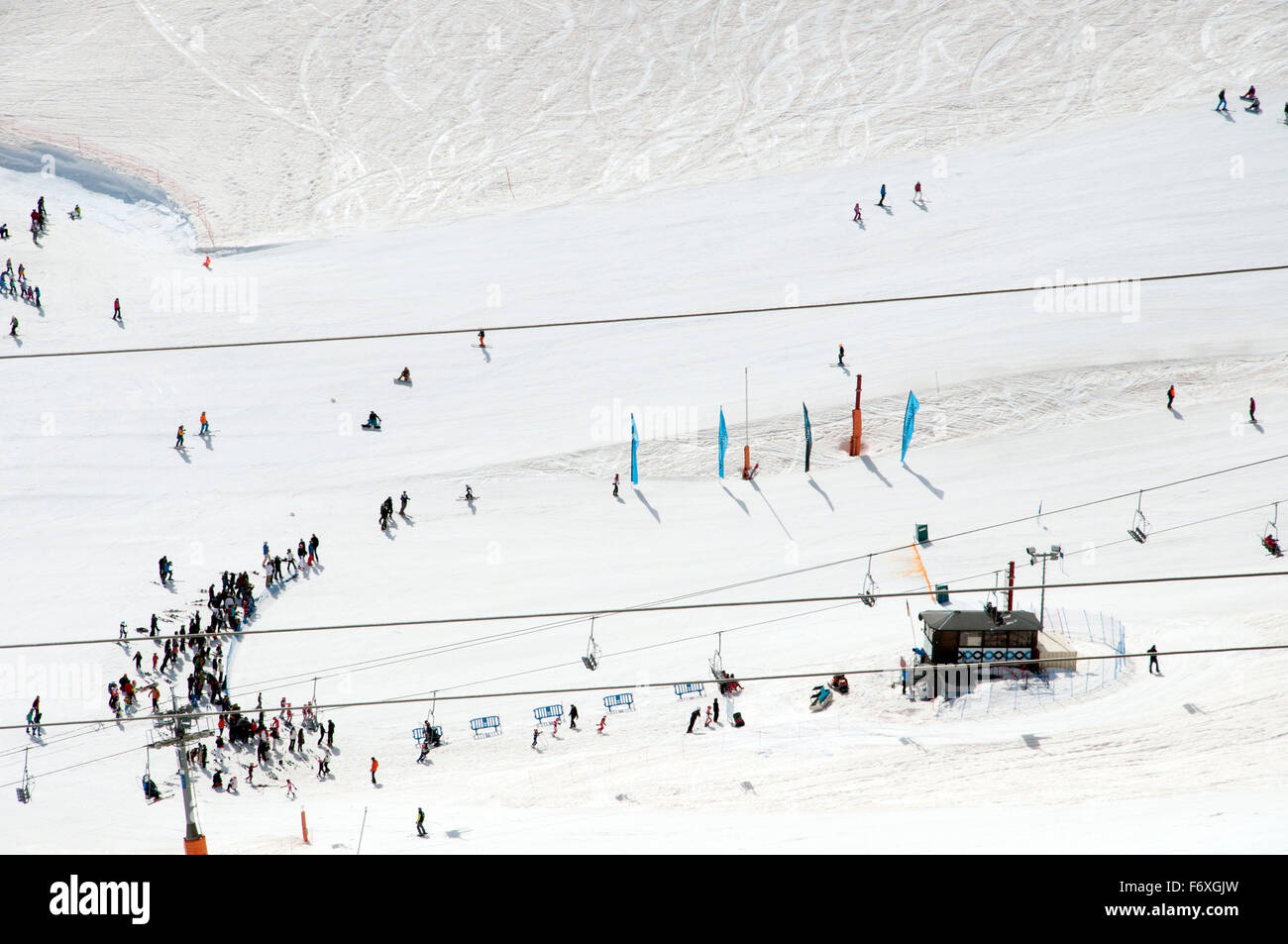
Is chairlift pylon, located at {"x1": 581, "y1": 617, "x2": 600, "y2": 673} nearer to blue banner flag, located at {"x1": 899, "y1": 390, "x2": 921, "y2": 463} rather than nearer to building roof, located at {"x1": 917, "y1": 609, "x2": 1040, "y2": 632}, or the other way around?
building roof, located at {"x1": 917, "y1": 609, "x2": 1040, "y2": 632}

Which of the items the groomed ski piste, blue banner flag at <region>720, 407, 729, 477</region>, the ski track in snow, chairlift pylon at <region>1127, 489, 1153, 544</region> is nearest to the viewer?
the groomed ski piste

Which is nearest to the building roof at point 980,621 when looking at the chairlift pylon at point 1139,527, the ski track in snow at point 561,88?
the chairlift pylon at point 1139,527

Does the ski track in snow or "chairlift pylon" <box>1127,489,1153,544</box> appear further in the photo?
the ski track in snow

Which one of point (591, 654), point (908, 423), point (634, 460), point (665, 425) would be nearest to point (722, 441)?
A: point (634, 460)

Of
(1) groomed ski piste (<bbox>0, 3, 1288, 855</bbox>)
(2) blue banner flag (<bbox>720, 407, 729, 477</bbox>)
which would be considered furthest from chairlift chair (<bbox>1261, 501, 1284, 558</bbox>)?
(2) blue banner flag (<bbox>720, 407, 729, 477</bbox>)

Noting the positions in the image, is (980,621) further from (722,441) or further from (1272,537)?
(722,441)

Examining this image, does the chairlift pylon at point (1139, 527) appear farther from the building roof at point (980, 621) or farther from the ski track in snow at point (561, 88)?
the ski track in snow at point (561, 88)
